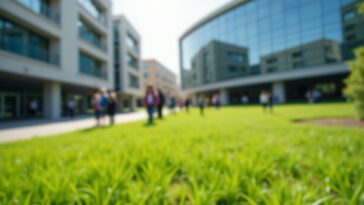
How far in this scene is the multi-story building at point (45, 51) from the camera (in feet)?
40.4

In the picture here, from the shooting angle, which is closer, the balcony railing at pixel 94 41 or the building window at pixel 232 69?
the balcony railing at pixel 94 41

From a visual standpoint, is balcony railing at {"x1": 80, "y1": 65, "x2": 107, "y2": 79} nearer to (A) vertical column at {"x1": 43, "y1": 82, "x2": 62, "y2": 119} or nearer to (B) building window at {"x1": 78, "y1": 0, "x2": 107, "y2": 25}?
(A) vertical column at {"x1": 43, "y1": 82, "x2": 62, "y2": 119}

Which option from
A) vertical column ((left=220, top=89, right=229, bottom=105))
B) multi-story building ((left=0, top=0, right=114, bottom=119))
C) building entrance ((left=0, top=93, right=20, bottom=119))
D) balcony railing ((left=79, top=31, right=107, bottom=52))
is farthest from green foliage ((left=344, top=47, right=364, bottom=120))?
vertical column ((left=220, top=89, right=229, bottom=105))

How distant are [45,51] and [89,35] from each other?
778cm

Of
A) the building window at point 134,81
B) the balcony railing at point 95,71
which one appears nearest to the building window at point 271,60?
the building window at point 134,81

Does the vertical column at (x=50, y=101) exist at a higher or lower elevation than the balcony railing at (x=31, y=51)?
lower

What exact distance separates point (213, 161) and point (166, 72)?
304ft

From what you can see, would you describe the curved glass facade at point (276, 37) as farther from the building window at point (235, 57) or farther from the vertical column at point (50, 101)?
the vertical column at point (50, 101)

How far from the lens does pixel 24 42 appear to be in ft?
44.6

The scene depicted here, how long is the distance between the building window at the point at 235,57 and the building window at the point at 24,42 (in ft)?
119

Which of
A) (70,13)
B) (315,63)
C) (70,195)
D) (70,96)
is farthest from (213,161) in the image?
(315,63)

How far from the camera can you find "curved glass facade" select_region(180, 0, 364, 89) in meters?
28.2

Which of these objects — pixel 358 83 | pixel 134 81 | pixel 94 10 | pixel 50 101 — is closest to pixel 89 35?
pixel 94 10

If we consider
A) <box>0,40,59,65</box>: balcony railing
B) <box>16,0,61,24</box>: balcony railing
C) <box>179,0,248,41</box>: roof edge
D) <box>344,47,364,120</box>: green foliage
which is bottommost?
<box>344,47,364,120</box>: green foliage
